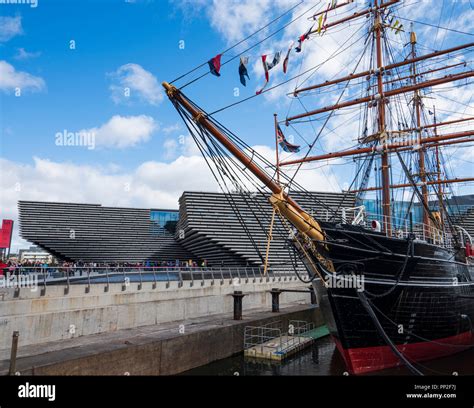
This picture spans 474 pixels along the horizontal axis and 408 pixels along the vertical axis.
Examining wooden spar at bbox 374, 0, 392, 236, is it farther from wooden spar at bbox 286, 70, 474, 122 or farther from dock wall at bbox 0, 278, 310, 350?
dock wall at bbox 0, 278, 310, 350

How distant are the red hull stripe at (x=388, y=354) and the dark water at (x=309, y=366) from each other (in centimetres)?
25

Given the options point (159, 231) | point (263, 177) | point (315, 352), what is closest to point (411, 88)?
point (263, 177)

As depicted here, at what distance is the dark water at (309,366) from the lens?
13.9 m

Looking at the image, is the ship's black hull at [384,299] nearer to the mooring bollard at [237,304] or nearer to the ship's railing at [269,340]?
the ship's railing at [269,340]

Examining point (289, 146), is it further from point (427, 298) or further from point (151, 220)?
point (151, 220)

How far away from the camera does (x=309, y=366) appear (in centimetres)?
1521

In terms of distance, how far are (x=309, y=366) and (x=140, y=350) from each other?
7356 millimetres

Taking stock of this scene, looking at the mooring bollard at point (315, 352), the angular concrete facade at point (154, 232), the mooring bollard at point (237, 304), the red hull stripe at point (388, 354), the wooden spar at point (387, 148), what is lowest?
the mooring bollard at point (315, 352)

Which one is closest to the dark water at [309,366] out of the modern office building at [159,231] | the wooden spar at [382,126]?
the wooden spar at [382,126]

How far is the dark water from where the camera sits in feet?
45.6

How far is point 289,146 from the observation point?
24.7m

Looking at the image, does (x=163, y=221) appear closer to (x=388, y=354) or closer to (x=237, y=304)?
(x=237, y=304)

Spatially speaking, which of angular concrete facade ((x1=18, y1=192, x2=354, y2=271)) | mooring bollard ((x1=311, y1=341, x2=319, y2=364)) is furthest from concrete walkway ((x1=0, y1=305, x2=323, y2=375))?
angular concrete facade ((x1=18, y1=192, x2=354, y2=271))

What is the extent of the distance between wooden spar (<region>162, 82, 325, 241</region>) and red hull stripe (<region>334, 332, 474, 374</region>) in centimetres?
425
